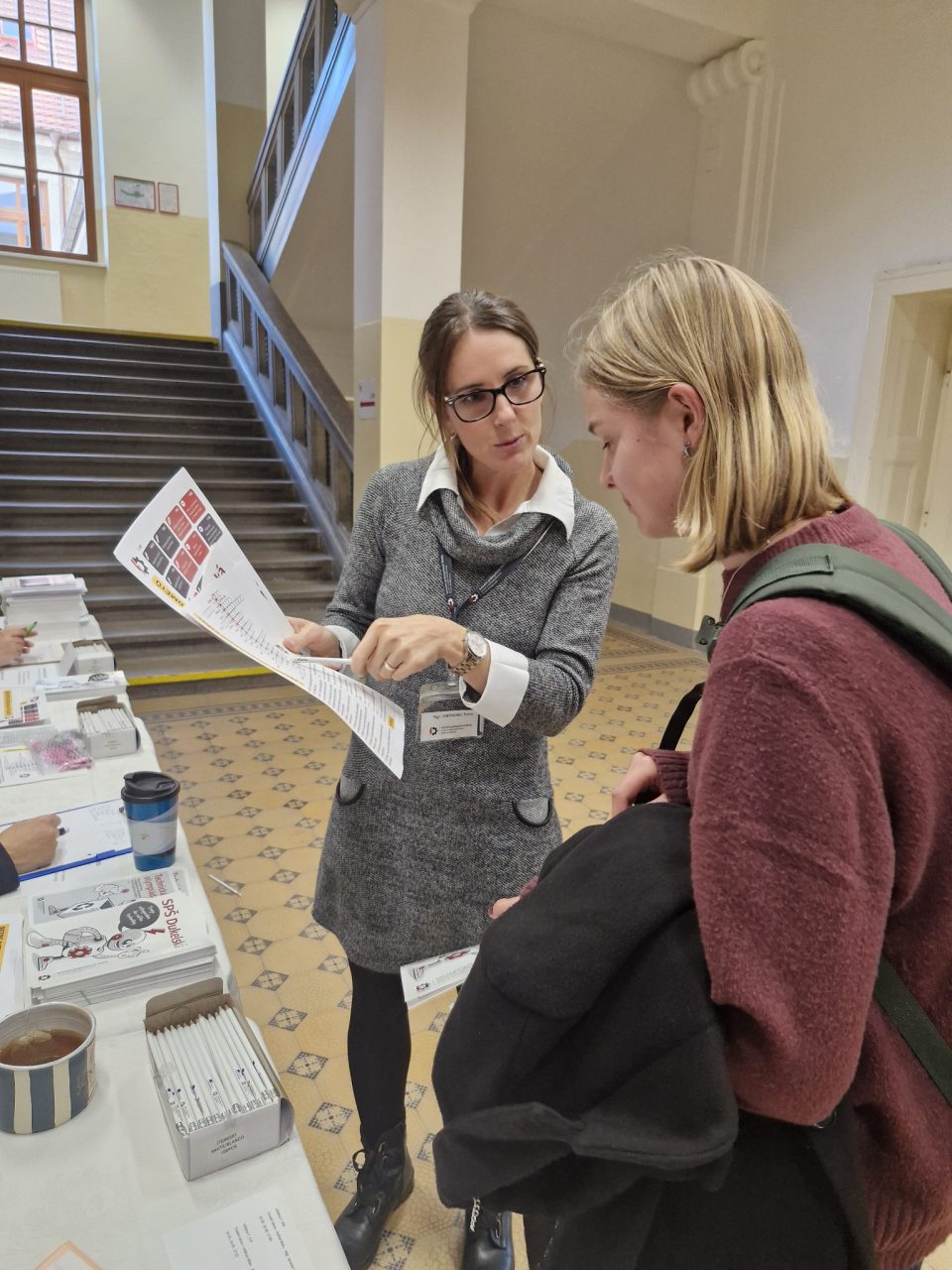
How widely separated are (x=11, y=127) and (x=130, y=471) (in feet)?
18.7

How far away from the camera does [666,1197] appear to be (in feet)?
1.96

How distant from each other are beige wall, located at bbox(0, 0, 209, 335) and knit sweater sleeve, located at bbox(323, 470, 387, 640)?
29.7 ft

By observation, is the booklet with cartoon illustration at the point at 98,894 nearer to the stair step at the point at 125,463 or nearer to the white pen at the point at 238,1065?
the white pen at the point at 238,1065

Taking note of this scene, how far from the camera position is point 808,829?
0.47 m

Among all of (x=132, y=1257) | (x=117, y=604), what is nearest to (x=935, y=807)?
(x=132, y=1257)

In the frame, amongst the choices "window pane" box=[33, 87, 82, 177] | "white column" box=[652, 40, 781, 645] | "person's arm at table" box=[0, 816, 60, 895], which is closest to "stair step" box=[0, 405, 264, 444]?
"white column" box=[652, 40, 781, 645]

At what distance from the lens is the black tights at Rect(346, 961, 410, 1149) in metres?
1.33

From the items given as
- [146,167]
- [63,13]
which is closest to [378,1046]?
[146,167]

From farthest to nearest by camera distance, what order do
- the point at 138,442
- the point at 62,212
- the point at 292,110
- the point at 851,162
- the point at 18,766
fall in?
1. the point at 62,212
2. the point at 292,110
3. the point at 138,442
4. the point at 851,162
5. the point at 18,766

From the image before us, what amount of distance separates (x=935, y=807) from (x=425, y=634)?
634 millimetres

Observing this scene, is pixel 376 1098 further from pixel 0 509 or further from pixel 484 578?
pixel 0 509

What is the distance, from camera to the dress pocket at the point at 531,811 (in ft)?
3.97

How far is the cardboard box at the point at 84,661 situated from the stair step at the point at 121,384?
472cm

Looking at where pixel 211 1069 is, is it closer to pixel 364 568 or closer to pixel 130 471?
pixel 364 568
